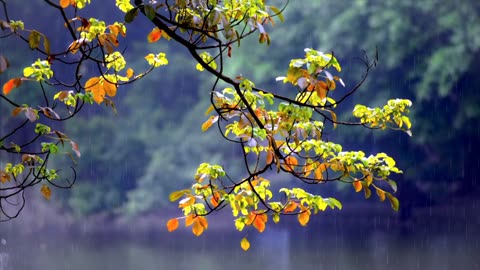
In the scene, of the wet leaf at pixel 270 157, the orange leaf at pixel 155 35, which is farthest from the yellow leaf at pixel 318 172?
the orange leaf at pixel 155 35

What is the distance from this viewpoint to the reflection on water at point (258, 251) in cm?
727

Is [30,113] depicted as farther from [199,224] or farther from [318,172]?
[318,172]

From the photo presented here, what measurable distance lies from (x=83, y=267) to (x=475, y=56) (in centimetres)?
509

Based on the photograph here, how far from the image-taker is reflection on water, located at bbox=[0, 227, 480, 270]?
23.9 ft

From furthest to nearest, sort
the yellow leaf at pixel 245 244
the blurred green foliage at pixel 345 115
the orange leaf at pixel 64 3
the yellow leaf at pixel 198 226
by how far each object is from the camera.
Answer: the blurred green foliage at pixel 345 115
the yellow leaf at pixel 245 244
the yellow leaf at pixel 198 226
the orange leaf at pixel 64 3

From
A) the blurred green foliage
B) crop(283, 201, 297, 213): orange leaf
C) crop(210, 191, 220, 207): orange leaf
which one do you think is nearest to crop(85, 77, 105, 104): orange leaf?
crop(210, 191, 220, 207): orange leaf

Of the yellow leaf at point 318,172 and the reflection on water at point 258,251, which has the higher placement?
the reflection on water at point 258,251

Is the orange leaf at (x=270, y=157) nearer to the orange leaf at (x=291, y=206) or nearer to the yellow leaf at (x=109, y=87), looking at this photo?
the orange leaf at (x=291, y=206)

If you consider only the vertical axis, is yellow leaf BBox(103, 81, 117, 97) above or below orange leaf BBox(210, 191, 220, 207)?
above

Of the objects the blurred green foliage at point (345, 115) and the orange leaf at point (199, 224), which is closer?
the orange leaf at point (199, 224)

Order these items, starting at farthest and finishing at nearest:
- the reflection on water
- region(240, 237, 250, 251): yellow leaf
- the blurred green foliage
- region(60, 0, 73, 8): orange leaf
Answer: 1. the blurred green foliage
2. the reflection on water
3. region(240, 237, 250, 251): yellow leaf
4. region(60, 0, 73, 8): orange leaf

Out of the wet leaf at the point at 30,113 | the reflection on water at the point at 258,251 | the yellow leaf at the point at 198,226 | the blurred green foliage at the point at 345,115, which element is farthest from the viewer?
the blurred green foliage at the point at 345,115

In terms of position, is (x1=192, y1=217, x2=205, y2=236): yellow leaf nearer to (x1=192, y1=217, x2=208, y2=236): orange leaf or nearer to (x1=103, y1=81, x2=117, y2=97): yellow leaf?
(x1=192, y1=217, x2=208, y2=236): orange leaf

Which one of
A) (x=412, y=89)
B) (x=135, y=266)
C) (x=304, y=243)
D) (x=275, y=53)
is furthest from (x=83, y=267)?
(x=412, y=89)
